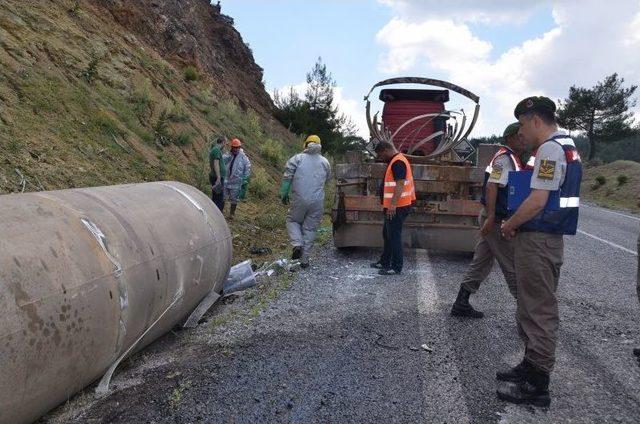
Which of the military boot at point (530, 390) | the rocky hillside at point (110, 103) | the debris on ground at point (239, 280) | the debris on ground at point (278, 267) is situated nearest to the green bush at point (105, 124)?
the rocky hillside at point (110, 103)

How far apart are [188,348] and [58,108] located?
21.8 feet

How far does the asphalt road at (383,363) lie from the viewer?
125 inches

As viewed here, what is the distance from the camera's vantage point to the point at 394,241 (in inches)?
269

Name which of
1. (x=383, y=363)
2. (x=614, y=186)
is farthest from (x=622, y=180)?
(x=383, y=363)

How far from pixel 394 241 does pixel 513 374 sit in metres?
3.38

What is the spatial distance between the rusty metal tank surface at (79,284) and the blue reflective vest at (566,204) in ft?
8.67

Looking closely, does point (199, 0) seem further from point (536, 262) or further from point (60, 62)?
point (536, 262)

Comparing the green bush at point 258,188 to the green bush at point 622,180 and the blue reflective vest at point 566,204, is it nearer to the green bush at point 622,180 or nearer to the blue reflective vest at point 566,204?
the blue reflective vest at point 566,204

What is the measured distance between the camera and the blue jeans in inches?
267

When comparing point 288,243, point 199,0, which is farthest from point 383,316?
point 199,0

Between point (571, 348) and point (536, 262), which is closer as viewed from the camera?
point (536, 262)

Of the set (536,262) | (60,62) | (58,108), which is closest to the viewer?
Answer: (536,262)

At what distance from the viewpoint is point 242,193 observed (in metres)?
11.3

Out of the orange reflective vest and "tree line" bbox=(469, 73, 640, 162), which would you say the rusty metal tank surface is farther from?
"tree line" bbox=(469, 73, 640, 162)
